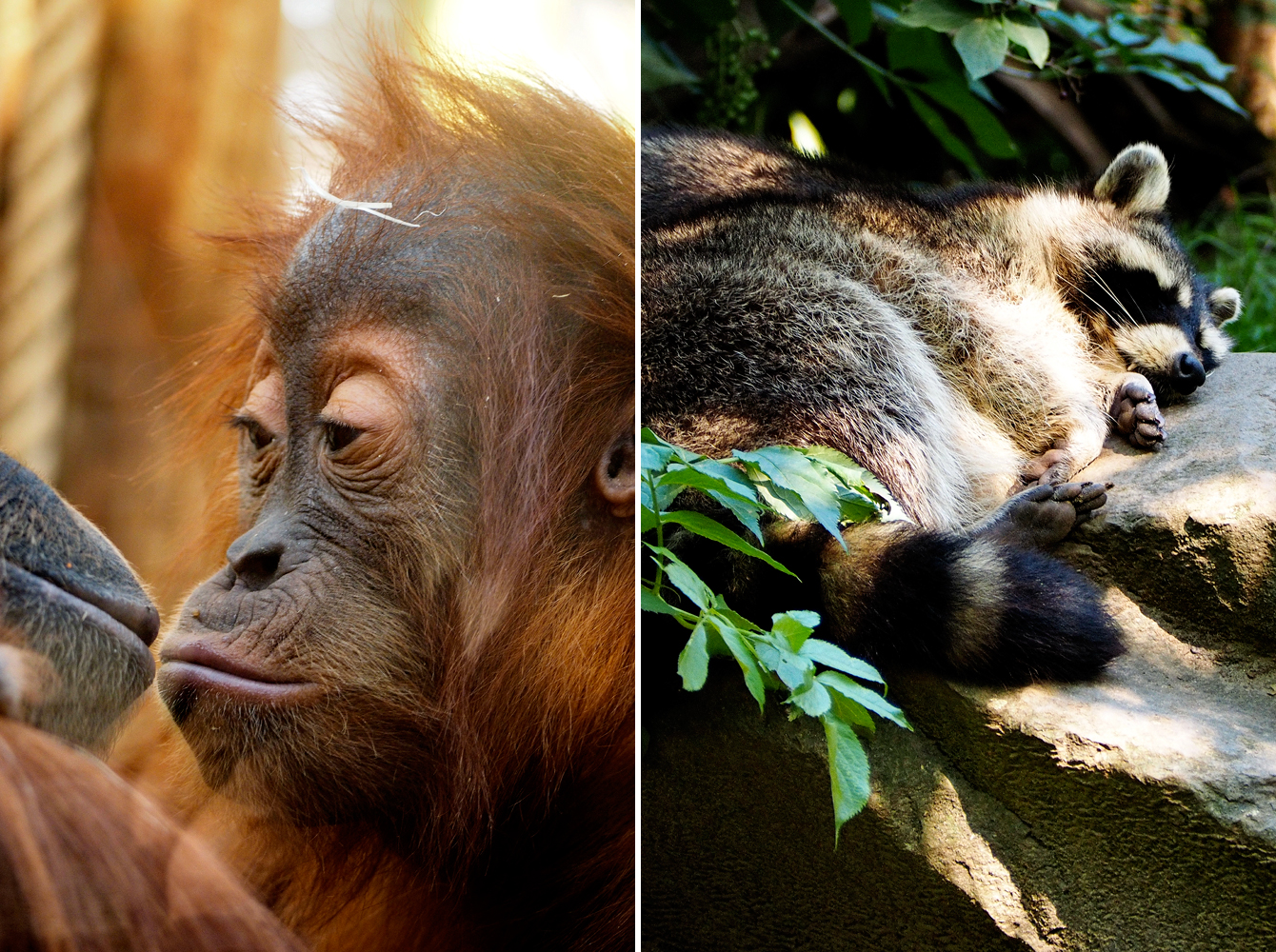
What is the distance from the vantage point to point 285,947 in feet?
3.03

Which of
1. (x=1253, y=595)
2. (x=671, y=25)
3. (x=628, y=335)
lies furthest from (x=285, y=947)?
(x=671, y=25)

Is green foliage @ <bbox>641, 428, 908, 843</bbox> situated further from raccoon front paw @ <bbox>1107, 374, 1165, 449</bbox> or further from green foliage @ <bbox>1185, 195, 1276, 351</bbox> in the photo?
green foliage @ <bbox>1185, 195, 1276, 351</bbox>

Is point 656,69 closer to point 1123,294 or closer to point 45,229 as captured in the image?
point 1123,294

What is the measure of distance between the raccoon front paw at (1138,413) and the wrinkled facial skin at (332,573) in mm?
1474

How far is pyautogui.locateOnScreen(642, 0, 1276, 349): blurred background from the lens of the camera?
2.46m

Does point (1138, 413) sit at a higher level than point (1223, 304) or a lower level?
lower

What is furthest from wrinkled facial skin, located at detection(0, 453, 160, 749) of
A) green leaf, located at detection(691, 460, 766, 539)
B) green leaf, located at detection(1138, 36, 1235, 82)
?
green leaf, located at detection(1138, 36, 1235, 82)

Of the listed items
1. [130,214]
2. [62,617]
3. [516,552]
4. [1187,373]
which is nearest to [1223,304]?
[1187,373]

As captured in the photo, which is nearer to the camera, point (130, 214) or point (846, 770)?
point (130, 214)

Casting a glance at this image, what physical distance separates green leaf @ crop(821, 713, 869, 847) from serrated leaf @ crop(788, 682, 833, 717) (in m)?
0.07

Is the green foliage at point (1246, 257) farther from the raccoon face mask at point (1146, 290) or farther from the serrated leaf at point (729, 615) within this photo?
the serrated leaf at point (729, 615)

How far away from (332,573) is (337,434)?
14cm

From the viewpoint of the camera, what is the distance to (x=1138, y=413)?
2.08 m

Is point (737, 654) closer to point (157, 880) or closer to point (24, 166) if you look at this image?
point (157, 880)
